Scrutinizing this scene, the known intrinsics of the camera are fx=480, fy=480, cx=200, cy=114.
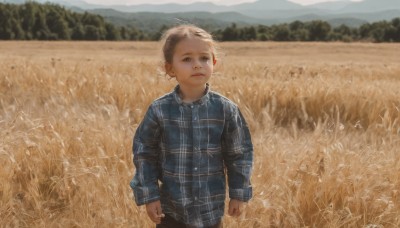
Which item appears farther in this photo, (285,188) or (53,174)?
(53,174)

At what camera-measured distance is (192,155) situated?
1911mm

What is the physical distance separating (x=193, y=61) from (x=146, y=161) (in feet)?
1.46

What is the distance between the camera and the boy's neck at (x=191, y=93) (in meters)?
1.94

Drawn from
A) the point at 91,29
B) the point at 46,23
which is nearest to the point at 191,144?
the point at 46,23

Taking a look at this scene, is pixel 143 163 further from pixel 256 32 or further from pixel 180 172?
pixel 256 32

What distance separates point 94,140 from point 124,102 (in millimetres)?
1470

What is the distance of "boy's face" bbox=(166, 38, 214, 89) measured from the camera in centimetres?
188

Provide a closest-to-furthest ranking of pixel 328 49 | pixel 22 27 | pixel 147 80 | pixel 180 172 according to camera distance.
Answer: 1. pixel 180 172
2. pixel 147 80
3. pixel 328 49
4. pixel 22 27

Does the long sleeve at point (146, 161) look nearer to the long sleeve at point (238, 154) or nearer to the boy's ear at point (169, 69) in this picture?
the boy's ear at point (169, 69)

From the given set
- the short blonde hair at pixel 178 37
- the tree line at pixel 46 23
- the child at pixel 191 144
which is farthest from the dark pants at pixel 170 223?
the tree line at pixel 46 23

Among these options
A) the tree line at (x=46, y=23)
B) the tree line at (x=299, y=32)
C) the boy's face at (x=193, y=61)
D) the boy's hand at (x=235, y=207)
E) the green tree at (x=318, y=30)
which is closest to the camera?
the boy's face at (x=193, y=61)

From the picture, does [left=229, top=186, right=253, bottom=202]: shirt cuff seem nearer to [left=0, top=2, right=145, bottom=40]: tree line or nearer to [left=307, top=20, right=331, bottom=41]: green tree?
[left=0, top=2, right=145, bottom=40]: tree line

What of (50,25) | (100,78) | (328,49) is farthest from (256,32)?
(100,78)

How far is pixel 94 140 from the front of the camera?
2.86m
